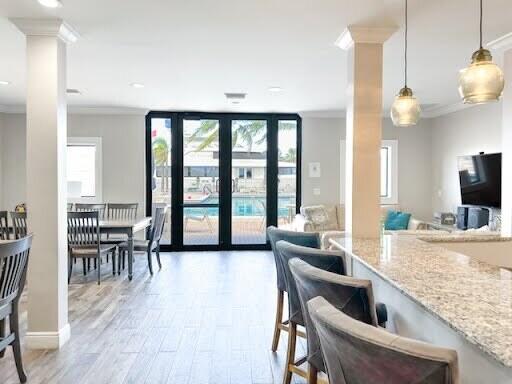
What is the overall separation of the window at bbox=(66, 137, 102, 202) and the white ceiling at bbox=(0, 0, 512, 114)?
155cm

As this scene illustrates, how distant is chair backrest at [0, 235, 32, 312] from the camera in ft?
7.97

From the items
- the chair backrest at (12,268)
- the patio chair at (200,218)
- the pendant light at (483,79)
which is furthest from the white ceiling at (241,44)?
the patio chair at (200,218)

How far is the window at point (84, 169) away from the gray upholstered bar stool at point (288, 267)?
569 cm

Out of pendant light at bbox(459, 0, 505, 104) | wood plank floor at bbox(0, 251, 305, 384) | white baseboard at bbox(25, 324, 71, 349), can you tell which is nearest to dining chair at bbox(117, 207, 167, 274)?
wood plank floor at bbox(0, 251, 305, 384)

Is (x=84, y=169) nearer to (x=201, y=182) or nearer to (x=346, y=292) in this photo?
(x=201, y=182)

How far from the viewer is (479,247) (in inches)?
110

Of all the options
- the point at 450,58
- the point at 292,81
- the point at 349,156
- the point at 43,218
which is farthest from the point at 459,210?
the point at 43,218

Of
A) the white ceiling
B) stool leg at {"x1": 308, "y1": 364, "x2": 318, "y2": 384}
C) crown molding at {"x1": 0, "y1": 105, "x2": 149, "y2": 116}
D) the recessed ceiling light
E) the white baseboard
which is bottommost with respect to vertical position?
the white baseboard

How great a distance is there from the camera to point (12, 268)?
2.54 meters

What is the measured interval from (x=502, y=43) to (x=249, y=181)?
4905mm

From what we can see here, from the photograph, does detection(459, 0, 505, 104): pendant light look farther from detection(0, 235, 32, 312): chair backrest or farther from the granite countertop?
detection(0, 235, 32, 312): chair backrest

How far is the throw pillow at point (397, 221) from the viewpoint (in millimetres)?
6801

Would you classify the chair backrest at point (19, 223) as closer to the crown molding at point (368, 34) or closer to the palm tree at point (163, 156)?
the palm tree at point (163, 156)

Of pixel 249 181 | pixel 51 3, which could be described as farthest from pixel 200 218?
pixel 51 3
